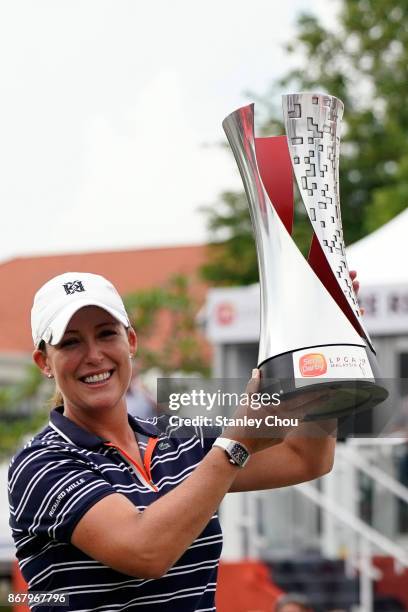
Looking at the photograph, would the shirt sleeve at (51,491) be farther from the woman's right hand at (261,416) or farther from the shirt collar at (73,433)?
the woman's right hand at (261,416)

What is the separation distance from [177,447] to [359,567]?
463 centimetres

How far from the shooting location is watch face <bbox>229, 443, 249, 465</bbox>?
1871 millimetres

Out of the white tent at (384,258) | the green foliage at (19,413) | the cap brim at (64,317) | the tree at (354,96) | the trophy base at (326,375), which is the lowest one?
the green foliage at (19,413)

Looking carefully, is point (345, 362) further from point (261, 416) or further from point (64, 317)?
point (64, 317)

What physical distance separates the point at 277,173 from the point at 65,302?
1.40ft

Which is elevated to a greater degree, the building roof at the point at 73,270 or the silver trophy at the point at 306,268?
the building roof at the point at 73,270

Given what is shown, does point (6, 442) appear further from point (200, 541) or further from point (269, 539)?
point (200, 541)

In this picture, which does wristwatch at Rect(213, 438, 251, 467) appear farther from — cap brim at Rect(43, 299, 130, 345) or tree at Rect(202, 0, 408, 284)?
tree at Rect(202, 0, 408, 284)

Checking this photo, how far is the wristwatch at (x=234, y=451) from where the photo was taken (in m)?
1.87

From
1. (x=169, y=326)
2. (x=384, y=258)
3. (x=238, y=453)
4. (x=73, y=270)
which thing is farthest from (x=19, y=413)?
(x=238, y=453)

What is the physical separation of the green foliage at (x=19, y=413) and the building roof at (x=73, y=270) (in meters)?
0.67

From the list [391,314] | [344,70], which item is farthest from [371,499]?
[344,70]

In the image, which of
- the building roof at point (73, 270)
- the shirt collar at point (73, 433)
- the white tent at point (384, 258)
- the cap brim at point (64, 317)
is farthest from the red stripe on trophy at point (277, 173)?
the white tent at point (384, 258)

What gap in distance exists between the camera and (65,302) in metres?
2.10
